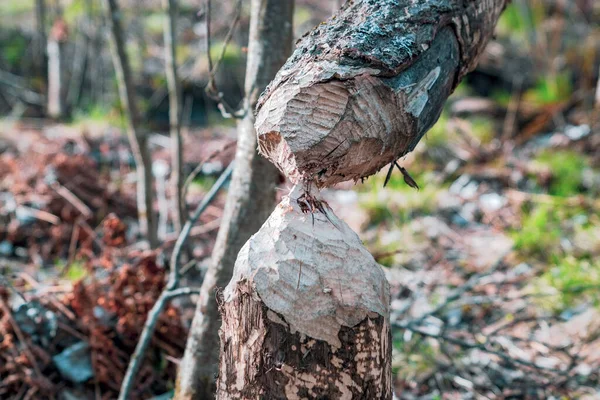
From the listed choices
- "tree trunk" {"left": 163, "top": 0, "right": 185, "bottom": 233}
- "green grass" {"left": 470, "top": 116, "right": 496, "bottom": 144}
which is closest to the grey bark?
"tree trunk" {"left": 163, "top": 0, "right": 185, "bottom": 233}

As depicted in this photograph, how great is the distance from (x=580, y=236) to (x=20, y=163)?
14.1 ft

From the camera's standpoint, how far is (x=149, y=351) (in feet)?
8.30

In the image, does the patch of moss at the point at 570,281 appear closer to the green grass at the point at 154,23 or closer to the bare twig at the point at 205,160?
the bare twig at the point at 205,160

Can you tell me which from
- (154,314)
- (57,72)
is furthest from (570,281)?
(57,72)

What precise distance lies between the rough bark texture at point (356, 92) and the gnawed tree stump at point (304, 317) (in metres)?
0.16

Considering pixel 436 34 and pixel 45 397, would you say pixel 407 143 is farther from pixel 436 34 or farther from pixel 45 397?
pixel 45 397

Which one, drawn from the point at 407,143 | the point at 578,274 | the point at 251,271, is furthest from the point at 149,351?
the point at 578,274

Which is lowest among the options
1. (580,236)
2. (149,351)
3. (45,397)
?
(45,397)

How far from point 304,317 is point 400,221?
10.6ft

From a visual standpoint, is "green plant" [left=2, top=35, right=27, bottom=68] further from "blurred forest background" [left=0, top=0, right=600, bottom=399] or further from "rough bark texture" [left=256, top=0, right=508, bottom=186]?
"rough bark texture" [left=256, top=0, right=508, bottom=186]

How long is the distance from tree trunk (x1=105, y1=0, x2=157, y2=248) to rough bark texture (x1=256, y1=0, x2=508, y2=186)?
1.91 metres

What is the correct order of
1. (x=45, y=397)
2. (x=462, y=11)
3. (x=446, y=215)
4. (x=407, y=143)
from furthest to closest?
(x=446, y=215) → (x=45, y=397) → (x=462, y=11) → (x=407, y=143)

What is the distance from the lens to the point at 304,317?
1307mm

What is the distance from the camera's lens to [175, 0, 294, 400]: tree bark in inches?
78.0
